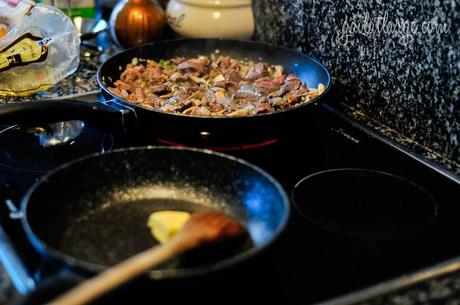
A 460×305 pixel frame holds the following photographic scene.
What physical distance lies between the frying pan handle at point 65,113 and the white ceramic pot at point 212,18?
1.70 feet

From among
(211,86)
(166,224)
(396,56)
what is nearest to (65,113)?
(166,224)

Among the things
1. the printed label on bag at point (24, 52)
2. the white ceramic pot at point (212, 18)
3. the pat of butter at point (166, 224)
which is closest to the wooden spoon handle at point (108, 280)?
the pat of butter at point (166, 224)

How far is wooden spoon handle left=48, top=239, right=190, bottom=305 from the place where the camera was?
1.72 feet

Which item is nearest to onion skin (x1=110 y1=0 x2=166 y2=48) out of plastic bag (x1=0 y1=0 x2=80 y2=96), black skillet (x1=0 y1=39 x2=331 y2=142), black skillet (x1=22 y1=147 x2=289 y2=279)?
plastic bag (x1=0 y1=0 x2=80 y2=96)

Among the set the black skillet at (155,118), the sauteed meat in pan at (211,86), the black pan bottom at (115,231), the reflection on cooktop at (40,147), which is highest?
the black skillet at (155,118)

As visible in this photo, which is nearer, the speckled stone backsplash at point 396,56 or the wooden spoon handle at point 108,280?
the wooden spoon handle at point 108,280

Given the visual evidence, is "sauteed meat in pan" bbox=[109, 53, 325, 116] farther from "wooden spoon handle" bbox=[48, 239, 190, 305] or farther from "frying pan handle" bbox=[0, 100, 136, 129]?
"wooden spoon handle" bbox=[48, 239, 190, 305]

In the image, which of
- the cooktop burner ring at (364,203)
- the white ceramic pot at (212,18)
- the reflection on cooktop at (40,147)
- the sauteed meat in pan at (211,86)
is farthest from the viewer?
the white ceramic pot at (212,18)

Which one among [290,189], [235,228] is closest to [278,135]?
[290,189]

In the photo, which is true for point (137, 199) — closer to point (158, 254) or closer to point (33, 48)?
point (158, 254)

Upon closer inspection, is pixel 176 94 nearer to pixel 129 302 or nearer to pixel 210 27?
pixel 210 27

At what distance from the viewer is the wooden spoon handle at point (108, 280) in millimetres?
525

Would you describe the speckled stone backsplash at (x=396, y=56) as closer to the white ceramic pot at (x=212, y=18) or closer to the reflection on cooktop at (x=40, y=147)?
the white ceramic pot at (x=212, y=18)

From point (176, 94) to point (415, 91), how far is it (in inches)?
17.2
